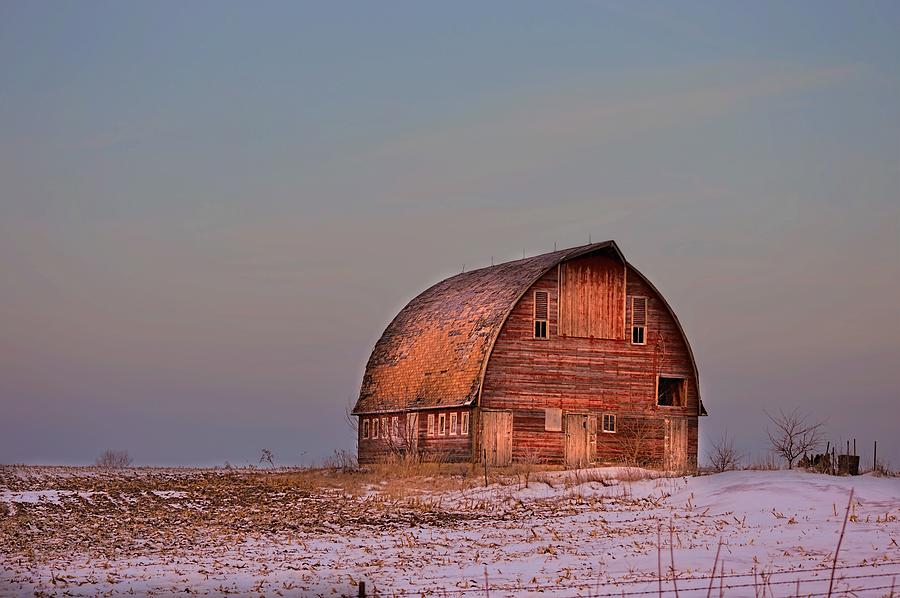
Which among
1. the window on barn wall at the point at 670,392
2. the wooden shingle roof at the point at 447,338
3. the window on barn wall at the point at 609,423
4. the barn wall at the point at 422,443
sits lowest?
the barn wall at the point at 422,443

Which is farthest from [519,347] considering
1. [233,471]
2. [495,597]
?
[495,597]

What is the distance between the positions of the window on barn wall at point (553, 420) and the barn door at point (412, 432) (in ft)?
18.8

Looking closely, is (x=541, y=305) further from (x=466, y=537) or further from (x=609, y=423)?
(x=466, y=537)

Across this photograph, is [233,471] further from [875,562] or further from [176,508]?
[875,562]

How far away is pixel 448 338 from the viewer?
1971 inches

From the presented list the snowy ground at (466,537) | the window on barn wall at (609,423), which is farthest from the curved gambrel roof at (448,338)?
the snowy ground at (466,537)

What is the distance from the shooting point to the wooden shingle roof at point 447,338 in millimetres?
47031

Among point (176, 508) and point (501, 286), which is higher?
point (501, 286)

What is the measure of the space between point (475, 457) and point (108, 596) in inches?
1029

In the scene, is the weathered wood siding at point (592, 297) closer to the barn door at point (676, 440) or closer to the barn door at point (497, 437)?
the barn door at point (676, 440)

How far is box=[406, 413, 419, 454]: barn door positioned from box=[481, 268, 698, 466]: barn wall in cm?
515

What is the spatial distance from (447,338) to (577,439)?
6.71m

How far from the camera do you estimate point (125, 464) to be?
60.8m

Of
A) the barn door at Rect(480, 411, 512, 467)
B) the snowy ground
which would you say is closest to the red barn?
the barn door at Rect(480, 411, 512, 467)
